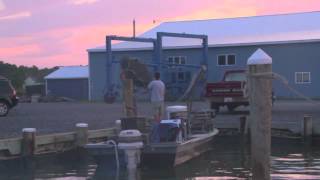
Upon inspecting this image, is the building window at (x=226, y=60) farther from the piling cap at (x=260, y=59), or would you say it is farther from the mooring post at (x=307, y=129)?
the piling cap at (x=260, y=59)

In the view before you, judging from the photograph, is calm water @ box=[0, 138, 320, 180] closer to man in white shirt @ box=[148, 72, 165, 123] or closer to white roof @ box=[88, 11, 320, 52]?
man in white shirt @ box=[148, 72, 165, 123]

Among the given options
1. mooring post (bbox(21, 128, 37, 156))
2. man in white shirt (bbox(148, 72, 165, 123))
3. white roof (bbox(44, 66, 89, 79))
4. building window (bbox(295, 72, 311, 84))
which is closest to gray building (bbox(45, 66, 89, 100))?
white roof (bbox(44, 66, 89, 79))

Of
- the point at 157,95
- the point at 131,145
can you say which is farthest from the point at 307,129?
the point at 131,145

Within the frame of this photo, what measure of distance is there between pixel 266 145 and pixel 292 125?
34.9ft

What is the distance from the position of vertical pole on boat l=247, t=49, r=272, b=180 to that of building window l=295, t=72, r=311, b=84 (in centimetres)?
3787

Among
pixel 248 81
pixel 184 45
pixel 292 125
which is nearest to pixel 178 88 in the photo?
pixel 184 45

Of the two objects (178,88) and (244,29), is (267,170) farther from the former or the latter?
(244,29)

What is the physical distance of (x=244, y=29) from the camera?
55469mm

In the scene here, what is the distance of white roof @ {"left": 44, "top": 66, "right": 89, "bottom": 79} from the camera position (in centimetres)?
6988

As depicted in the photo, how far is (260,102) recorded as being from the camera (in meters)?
11.1

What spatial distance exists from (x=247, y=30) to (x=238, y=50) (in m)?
4.70

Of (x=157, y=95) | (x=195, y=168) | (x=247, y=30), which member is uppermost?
(x=247, y=30)

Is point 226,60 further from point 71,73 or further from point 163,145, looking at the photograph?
point 163,145

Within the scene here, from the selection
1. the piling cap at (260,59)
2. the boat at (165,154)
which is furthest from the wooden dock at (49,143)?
the piling cap at (260,59)
